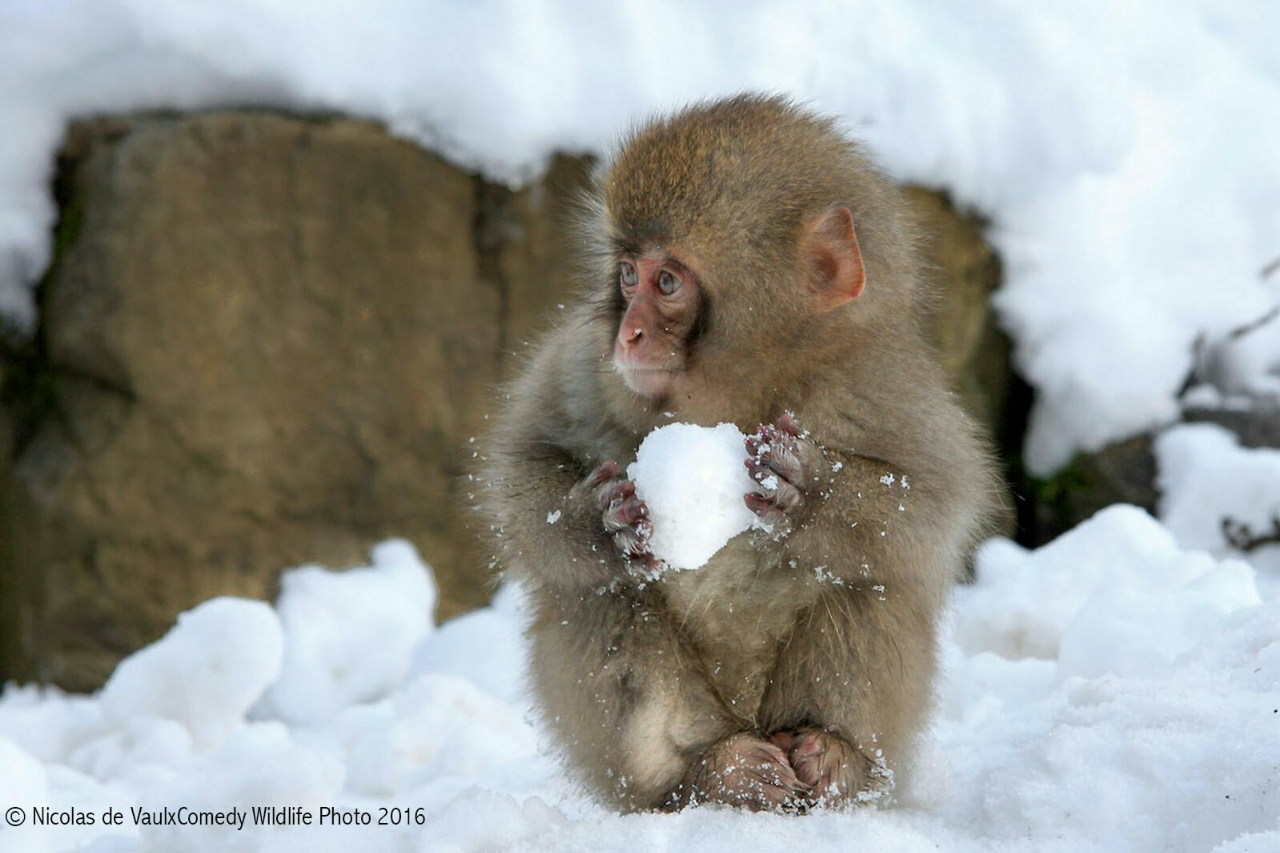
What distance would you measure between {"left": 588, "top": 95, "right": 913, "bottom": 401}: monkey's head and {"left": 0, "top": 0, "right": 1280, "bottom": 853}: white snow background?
3.15 feet

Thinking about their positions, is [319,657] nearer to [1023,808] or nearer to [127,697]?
[127,697]

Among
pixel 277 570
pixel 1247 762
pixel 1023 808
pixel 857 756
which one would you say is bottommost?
pixel 277 570

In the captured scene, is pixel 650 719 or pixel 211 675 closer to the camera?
pixel 650 719

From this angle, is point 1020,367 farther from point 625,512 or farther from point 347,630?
point 625,512

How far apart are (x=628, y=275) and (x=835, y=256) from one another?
451 mm

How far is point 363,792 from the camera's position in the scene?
3824mm

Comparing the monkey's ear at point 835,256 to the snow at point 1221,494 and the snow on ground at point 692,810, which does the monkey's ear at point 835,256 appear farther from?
the snow at point 1221,494

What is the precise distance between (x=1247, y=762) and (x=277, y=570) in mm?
4639

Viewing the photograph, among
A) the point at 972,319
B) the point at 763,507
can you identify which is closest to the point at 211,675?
the point at 763,507

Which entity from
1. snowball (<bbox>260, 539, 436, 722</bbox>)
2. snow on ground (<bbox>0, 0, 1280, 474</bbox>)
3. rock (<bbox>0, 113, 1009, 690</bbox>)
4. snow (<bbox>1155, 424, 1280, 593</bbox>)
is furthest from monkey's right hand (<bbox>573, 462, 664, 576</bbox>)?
snow (<bbox>1155, 424, 1280, 593</bbox>)

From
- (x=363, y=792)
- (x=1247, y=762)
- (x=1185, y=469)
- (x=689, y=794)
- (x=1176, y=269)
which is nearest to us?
(x=1247, y=762)

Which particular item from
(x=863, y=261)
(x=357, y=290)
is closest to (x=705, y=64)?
(x=357, y=290)

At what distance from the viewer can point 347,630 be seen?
211 inches

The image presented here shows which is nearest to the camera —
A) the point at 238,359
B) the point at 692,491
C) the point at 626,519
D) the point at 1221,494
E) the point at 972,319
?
the point at 692,491
